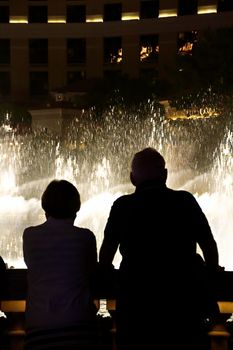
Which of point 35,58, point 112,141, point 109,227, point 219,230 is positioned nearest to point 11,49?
point 35,58

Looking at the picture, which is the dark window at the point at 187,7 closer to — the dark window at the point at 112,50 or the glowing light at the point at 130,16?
the glowing light at the point at 130,16

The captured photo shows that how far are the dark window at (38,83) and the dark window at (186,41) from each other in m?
10.3

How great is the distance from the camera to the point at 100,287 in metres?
3.24

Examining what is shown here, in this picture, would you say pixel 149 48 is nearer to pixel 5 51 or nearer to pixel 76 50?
pixel 76 50

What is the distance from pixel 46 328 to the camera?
9.78 ft

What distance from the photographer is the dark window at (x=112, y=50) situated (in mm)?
51688

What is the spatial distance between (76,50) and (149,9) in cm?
641

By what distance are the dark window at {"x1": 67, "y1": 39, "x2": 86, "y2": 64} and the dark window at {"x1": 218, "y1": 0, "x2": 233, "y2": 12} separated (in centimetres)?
1079

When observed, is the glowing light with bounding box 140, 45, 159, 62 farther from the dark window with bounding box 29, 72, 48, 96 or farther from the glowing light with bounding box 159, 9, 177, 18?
the dark window with bounding box 29, 72, 48, 96

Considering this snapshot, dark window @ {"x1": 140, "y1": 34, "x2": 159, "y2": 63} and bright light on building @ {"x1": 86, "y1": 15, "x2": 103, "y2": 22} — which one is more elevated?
bright light on building @ {"x1": 86, "y1": 15, "x2": 103, "y2": 22}

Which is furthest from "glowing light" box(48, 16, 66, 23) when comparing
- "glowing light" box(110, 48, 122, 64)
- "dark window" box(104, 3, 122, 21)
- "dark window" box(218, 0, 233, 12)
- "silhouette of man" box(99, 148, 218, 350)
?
"silhouette of man" box(99, 148, 218, 350)

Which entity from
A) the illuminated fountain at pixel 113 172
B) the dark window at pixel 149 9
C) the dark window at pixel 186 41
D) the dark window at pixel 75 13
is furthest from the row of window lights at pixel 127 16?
the illuminated fountain at pixel 113 172

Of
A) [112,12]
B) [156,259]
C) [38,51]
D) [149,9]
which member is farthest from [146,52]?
[156,259]

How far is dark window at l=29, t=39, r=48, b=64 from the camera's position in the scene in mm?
52656
